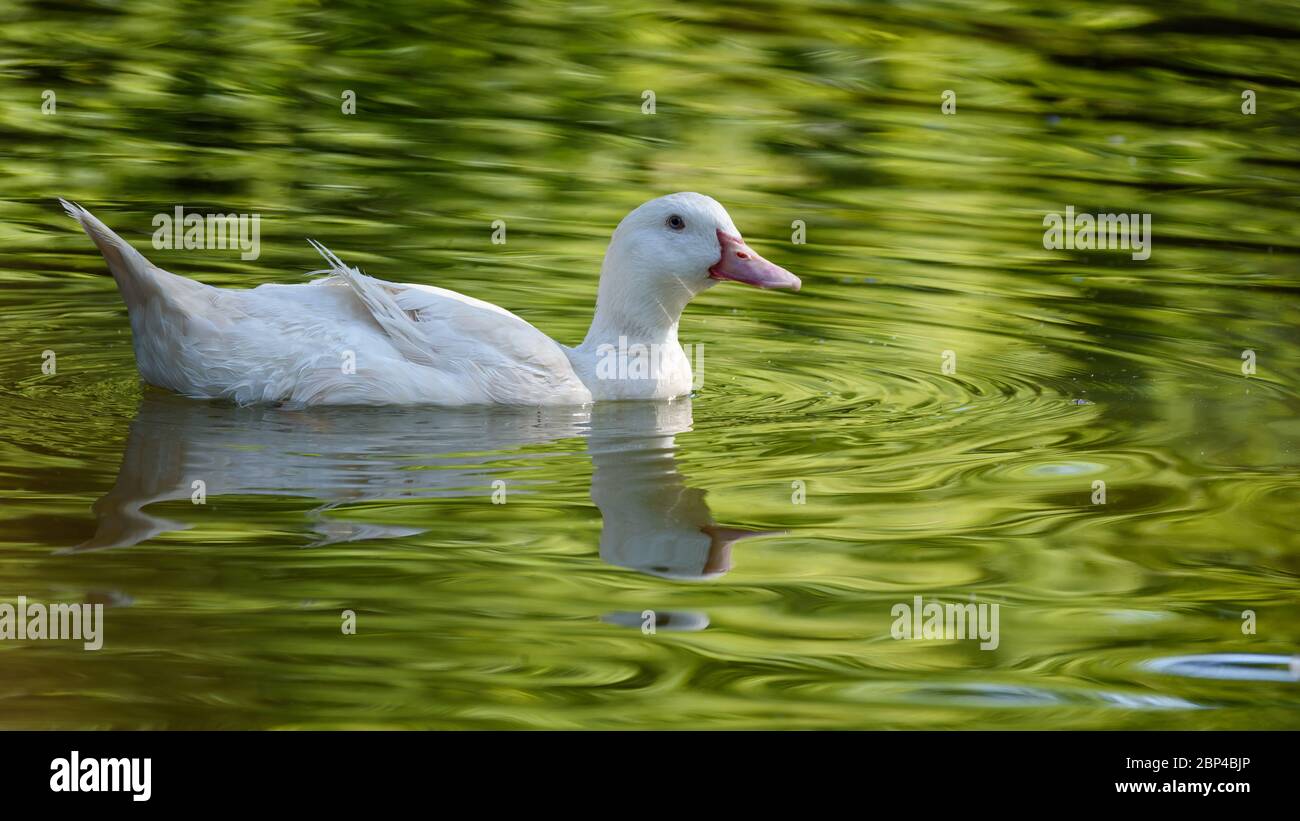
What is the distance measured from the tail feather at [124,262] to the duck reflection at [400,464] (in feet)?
1.68

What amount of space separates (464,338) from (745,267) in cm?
132

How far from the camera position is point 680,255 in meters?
8.59

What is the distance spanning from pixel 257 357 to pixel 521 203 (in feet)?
15.1

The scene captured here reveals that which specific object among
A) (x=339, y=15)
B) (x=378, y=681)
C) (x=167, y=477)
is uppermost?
(x=339, y=15)

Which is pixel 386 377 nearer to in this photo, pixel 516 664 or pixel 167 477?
pixel 167 477

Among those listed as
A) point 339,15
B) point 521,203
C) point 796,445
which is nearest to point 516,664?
point 796,445

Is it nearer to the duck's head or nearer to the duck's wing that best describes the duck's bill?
the duck's head

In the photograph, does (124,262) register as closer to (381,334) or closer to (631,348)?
(381,334)

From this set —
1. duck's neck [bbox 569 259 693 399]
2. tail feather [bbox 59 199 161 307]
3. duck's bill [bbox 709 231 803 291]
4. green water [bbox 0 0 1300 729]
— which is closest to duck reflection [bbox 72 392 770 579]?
green water [bbox 0 0 1300 729]

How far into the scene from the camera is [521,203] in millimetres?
12367

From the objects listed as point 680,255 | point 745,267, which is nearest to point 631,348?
point 680,255

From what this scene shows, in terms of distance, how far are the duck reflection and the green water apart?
0.08 ft

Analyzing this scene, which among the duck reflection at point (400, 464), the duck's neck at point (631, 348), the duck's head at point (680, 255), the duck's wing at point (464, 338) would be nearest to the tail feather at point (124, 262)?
the duck reflection at point (400, 464)

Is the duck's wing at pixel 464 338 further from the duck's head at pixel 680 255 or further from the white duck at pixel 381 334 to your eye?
the duck's head at pixel 680 255
